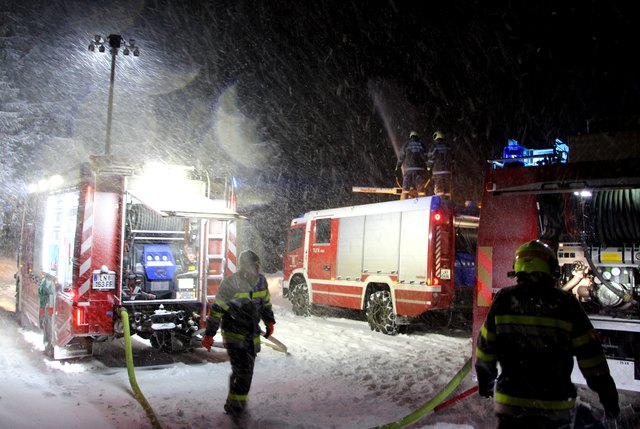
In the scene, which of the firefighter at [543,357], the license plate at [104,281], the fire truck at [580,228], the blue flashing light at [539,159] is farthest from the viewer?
the license plate at [104,281]

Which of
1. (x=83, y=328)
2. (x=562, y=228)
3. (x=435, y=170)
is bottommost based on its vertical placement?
(x=83, y=328)

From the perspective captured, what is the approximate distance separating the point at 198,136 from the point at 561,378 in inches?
1346

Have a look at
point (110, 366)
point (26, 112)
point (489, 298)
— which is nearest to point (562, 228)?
point (489, 298)

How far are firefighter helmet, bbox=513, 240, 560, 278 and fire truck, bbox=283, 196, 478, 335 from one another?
23.0ft

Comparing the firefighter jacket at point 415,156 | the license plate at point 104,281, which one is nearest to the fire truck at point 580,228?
the license plate at point 104,281

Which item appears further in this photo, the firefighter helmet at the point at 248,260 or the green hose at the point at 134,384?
the firefighter helmet at the point at 248,260

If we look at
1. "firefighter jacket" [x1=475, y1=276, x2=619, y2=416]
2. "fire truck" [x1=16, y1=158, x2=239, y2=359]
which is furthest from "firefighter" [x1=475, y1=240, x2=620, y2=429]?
"fire truck" [x1=16, y1=158, x2=239, y2=359]

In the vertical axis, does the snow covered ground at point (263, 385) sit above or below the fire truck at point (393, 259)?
below

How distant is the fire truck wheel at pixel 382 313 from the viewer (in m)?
10.9

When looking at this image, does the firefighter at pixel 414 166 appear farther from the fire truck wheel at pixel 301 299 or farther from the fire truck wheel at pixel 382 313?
the fire truck wheel at pixel 301 299

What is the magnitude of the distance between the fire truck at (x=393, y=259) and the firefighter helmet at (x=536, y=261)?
23.0 ft

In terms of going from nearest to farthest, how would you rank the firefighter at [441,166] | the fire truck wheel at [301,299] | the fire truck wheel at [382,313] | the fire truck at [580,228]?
the fire truck at [580,228] < the fire truck wheel at [382,313] < the firefighter at [441,166] < the fire truck wheel at [301,299]

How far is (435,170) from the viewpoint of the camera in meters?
12.1

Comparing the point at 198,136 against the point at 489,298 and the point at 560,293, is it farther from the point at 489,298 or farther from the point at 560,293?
the point at 560,293
